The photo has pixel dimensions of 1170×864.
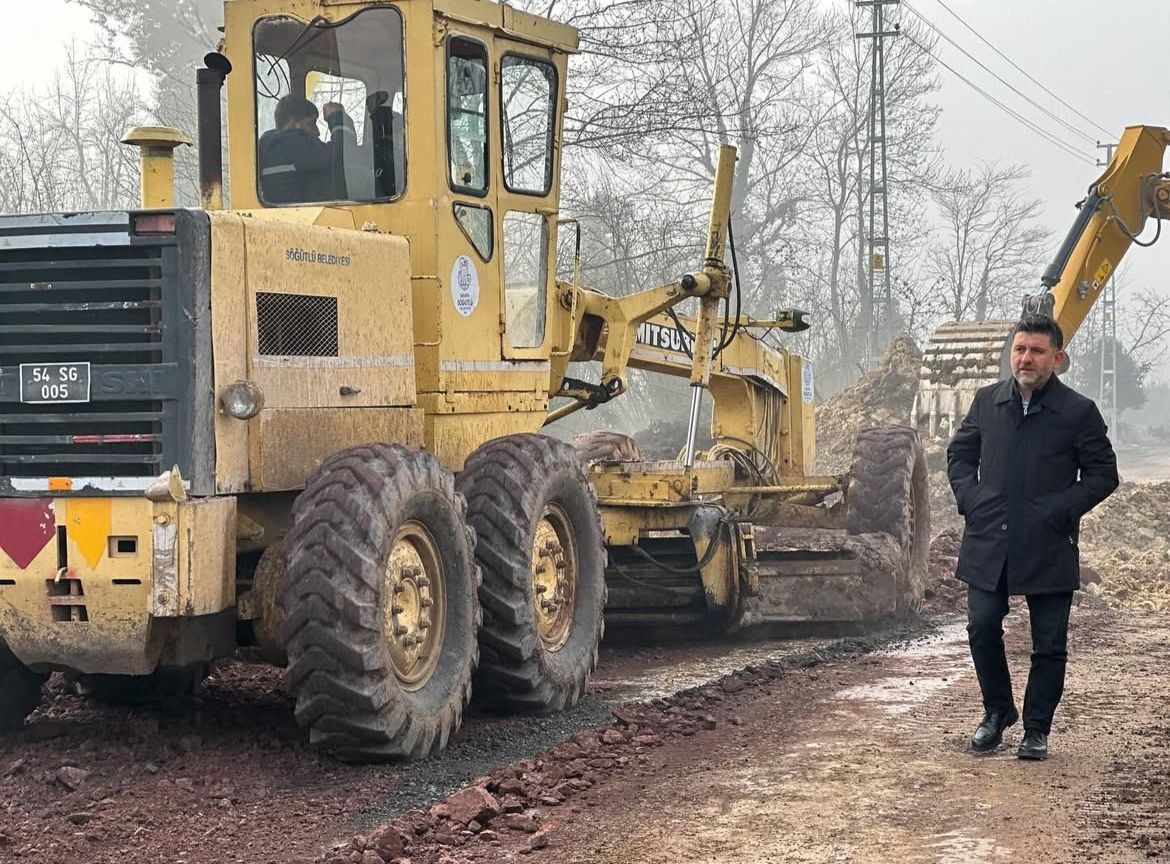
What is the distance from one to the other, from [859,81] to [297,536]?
4360 cm

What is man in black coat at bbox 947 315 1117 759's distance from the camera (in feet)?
23.3

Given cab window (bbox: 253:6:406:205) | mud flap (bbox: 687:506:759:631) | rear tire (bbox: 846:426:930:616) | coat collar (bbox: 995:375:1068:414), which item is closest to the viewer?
coat collar (bbox: 995:375:1068:414)

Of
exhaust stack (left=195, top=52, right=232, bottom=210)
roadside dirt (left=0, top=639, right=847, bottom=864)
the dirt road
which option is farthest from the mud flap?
exhaust stack (left=195, top=52, right=232, bottom=210)

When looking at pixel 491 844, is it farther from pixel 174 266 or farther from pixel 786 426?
pixel 786 426

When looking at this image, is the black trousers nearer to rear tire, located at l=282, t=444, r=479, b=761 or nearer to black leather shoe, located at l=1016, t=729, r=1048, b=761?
black leather shoe, located at l=1016, t=729, r=1048, b=761

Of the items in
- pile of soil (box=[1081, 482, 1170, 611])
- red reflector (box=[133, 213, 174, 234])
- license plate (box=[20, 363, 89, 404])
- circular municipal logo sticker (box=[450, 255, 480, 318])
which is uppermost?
red reflector (box=[133, 213, 174, 234])

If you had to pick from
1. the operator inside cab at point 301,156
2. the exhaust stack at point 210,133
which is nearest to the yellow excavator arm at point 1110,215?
the operator inside cab at point 301,156

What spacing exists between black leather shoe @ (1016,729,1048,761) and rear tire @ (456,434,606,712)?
238 centimetres

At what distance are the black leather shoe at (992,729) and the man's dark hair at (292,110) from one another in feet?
14.5

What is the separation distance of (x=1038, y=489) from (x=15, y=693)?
4722 millimetres

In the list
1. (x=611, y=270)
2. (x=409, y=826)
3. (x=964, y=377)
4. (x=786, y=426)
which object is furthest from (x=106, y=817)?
(x=611, y=270)

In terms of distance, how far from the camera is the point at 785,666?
1002 cm

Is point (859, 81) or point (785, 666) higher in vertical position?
point (859, 81)

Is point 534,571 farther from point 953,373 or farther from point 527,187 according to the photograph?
Result: point 953,373
